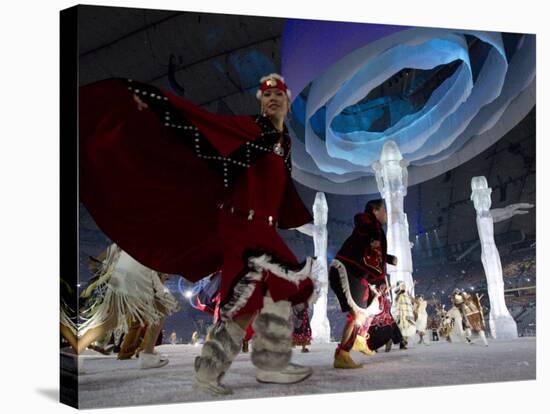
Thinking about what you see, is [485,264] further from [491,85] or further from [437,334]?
[491,85]

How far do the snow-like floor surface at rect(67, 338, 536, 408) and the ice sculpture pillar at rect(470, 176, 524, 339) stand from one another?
0.11 metres

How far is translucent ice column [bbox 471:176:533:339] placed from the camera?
7.79m

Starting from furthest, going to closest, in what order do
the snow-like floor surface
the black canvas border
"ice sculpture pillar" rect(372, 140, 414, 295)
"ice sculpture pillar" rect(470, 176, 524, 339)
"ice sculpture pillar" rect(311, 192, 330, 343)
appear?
"ice sculpture pillar" rect(470, 176, 524, 339) < "ice sculpture pillar" rect(372, 140, 414, 295) < "ice sculpture pillar" rect(311, 192, 330, 343) < the snow-like floor surface < the black canvas border

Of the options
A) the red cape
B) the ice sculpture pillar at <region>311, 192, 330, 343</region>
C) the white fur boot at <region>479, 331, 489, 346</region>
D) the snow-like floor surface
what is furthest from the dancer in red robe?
the white fur boot at <region>479, 331, 489, 346</region>

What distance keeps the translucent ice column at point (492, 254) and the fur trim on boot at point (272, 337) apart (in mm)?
1820

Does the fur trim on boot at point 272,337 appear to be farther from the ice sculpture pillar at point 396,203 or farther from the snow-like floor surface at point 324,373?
the ice sculpture pillar at point 396,203

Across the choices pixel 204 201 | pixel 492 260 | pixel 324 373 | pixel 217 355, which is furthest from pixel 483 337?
pixel 204 201

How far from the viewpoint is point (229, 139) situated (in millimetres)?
6504

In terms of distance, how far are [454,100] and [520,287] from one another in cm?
141

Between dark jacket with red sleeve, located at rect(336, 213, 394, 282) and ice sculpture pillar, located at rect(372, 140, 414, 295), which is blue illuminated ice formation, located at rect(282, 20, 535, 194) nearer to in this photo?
ice sculpture pillar, located at rect(372, 140, 414, 295)

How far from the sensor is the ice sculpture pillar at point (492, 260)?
7.79m

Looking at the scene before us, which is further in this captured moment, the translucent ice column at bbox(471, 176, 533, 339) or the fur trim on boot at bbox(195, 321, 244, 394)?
the translucent ice column at bbox(471, 176, 533, 339)

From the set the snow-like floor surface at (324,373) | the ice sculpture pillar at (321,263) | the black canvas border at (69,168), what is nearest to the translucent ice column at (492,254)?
the snow-like floor surface at (324,373)

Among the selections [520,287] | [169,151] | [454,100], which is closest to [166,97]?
[169,151]
